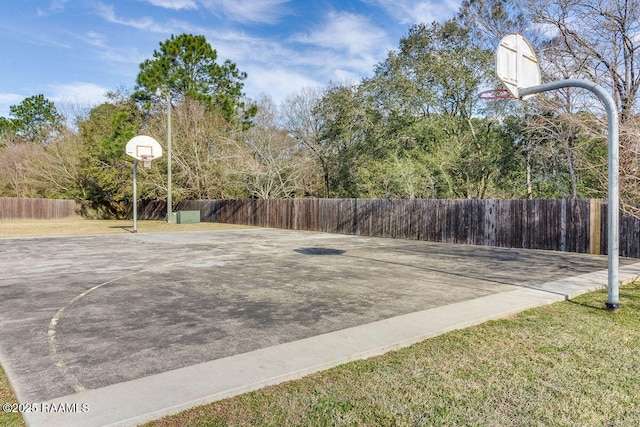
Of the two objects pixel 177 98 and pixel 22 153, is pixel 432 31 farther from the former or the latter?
pixel 22 153

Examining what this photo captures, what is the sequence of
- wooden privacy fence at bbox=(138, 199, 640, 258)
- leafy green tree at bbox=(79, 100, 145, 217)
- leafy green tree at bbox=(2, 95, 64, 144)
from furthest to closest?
leafy green tree at bbox=(2, 95, 64, 144), leafy green tree at bbox=(79, 100, 145, 217), wooden privacy fence at bbox=(138, 199, 640, 258)

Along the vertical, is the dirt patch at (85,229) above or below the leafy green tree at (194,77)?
below

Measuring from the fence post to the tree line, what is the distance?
2.91 feet

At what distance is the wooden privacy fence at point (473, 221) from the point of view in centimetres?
1095

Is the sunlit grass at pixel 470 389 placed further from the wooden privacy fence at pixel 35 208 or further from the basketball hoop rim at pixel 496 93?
the wooden privacy fence at pixel 35 208

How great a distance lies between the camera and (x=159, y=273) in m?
7.92

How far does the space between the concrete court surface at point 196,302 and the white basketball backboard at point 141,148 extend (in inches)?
391

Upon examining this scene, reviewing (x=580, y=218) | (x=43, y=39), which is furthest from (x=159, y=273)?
(x=43, y=39)

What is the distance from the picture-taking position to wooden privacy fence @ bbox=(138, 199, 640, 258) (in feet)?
35.9

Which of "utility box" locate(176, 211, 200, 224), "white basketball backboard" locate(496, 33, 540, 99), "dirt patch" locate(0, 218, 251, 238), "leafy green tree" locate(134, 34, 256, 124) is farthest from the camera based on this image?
"leafy green tree" locate(134, 34, 256, 124)

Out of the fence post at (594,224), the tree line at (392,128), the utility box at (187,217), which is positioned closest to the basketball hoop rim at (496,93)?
the tree line at (392,128)

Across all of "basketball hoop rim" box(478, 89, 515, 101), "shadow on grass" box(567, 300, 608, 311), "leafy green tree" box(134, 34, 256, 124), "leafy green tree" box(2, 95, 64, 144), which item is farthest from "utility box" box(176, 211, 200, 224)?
"leafy green tree" box(2, 95, 64, 144)

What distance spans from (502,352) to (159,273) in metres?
6.41

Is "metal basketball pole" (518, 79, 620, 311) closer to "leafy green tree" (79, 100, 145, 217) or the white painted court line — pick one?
the white painted court line
